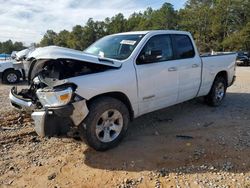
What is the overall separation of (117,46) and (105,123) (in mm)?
1626

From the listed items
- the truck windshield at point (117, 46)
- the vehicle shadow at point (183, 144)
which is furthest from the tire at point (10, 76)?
the vehicle shadow at point (183, 144)

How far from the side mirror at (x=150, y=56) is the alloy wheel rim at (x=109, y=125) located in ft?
3.39

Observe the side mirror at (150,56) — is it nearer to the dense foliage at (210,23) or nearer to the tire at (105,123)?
the tire at (105,123)

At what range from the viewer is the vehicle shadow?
4.28m

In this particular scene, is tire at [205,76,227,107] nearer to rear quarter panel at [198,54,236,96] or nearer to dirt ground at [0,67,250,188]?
rear quarter panel at [198,54,236,96]

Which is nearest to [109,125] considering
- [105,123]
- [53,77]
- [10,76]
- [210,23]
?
[105,123]

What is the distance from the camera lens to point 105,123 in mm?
4629

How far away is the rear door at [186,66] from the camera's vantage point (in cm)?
591

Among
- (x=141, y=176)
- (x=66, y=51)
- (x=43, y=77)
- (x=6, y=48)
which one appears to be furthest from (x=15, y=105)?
(x=6, y=48)

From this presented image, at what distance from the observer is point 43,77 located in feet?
15.3

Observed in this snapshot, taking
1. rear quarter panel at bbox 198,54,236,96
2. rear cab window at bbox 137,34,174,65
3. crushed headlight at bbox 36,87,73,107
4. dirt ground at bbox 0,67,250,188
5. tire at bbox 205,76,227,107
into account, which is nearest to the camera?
dirt ground at bbox 0,67,250,188

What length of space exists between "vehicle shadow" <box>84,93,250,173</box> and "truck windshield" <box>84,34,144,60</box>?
56.9 inches

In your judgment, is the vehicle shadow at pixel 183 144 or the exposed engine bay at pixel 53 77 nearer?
the exposed engine bay at pixel 53 77

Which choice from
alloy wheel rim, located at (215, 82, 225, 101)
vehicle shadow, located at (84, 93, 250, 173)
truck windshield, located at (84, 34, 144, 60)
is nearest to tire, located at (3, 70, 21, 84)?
truck windshield, located at (84, 34, 144, 60)
